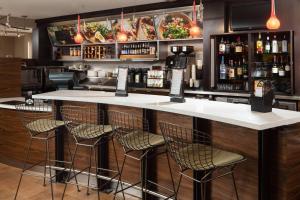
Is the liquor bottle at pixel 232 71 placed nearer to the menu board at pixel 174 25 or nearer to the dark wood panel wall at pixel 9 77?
the menu board at pixel 174 25

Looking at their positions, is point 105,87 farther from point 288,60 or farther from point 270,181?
point 270,181

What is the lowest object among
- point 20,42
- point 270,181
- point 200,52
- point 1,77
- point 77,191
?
point 77,191

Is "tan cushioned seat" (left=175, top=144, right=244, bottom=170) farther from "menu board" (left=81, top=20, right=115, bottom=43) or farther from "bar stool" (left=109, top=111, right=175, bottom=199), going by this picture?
"menu board" (left=81, top=20, right=115, bottom=43)

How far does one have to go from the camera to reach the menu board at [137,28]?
22.0ft

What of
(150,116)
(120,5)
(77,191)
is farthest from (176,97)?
(120,5)

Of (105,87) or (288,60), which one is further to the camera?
(105,87)

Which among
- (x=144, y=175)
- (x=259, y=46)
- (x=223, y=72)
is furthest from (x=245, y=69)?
(x=144, y=175)

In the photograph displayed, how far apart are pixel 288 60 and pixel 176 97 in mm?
2702

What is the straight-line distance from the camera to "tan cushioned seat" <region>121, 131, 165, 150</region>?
3074 millimetres

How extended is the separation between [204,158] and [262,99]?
697mm

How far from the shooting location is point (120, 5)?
720 centimetres

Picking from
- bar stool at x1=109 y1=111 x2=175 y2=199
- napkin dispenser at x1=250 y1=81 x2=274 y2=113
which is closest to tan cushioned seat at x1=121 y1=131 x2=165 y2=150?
bar stool at x1=109 y1=111 x2=175 y2=199

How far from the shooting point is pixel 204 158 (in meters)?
2.60

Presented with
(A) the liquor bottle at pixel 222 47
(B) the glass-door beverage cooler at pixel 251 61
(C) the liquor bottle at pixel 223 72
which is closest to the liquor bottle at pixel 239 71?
(B) the glass-door beverage cooler at pixel 251 61
